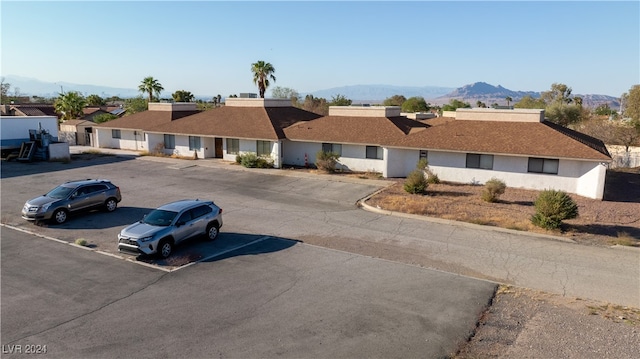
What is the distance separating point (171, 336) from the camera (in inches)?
439

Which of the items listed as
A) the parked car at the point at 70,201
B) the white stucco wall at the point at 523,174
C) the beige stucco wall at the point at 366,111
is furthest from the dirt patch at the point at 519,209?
the parked car at the point at 70,201

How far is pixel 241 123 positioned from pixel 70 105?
3467cm

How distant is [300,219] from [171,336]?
11.8 m

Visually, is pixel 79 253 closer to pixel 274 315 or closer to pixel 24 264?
pixel 24 264

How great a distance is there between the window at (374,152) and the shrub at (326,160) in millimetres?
2408

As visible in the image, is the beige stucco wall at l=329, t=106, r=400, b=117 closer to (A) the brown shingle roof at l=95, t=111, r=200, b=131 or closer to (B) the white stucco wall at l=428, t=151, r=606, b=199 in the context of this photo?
(B) the white stucco wall at l=428, t=151, r=606, b=199

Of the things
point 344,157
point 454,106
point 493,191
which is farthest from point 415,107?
point 493,191

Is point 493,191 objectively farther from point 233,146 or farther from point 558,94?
point 558,94

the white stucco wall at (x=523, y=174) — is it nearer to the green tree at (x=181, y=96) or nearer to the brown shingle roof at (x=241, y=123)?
the brown shingle roof at (x=241, y=123)

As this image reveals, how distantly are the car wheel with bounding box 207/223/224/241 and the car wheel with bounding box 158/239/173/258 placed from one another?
6.38 ft

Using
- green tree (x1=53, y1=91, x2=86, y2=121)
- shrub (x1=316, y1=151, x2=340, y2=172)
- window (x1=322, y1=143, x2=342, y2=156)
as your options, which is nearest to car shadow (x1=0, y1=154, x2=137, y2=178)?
window (x1=322, y1=143, x2=342, y2=156)

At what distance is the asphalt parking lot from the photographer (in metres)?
10.9

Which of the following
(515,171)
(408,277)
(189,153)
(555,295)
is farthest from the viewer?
(189,153)

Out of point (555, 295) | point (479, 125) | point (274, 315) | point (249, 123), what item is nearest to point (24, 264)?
point (274, 315)
